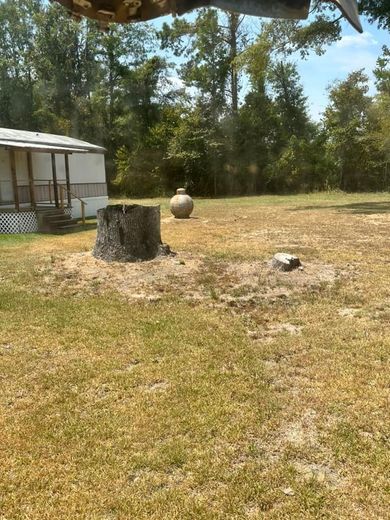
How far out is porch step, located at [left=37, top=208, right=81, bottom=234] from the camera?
546 inches

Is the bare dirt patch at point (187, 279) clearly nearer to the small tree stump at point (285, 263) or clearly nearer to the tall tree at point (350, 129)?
the small tree stump at point (285, 263)

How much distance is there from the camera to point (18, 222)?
13695 millimetres

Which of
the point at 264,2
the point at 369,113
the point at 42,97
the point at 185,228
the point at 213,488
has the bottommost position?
the point at 213,488

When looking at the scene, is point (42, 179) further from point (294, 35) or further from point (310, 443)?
point (310, 443)

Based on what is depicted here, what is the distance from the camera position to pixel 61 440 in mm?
2779

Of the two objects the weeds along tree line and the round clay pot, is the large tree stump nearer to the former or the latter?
the round clay pot

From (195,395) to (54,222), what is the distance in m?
11.7

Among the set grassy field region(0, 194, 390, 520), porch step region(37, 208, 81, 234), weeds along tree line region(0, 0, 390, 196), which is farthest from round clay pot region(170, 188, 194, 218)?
weeds along tree line region(0, 0, 390, 196)

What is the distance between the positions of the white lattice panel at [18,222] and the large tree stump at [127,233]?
677 centimetres

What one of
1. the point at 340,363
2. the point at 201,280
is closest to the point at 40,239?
the point at 201,280

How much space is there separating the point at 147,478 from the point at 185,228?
35.3 feet

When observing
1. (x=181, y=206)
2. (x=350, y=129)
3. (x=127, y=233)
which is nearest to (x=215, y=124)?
(x=350, y=129)

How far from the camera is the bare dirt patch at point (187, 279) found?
6.05m

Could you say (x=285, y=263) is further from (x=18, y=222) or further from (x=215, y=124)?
(x=215, y=124)
